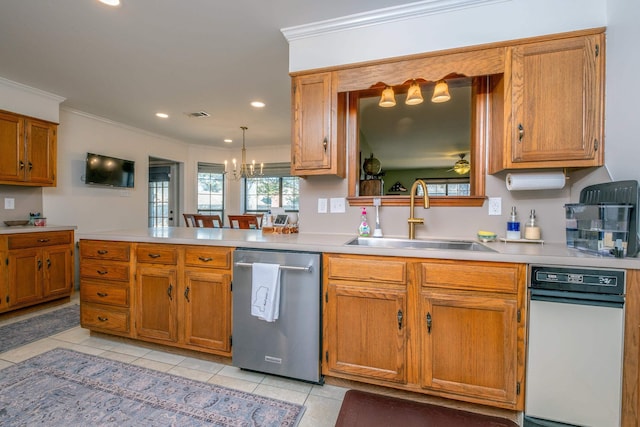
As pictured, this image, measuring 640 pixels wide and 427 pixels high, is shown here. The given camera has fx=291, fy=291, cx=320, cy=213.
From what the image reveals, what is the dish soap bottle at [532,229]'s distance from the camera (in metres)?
1.93

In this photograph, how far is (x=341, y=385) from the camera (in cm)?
184

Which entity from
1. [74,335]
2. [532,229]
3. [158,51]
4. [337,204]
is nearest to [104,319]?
[74,335]

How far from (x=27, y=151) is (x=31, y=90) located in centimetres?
73

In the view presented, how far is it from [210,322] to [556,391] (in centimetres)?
200

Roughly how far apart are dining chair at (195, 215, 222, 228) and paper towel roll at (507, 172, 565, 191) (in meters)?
3.79

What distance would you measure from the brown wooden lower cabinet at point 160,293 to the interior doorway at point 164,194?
398 centimetres

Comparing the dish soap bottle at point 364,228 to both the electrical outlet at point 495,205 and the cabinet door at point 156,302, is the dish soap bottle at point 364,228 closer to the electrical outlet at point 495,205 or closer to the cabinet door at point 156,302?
the electrical outlet at point 495,205

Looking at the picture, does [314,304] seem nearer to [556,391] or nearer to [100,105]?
[556,391]

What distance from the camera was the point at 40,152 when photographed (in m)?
3.43

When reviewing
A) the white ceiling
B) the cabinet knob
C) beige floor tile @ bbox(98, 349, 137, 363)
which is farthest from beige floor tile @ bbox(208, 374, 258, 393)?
the white ceiling

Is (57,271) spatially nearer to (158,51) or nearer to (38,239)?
(38,239)

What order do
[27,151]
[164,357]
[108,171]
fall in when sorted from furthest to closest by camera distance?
[108,171] → [27,151] → [164,357]

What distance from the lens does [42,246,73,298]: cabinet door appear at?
10.7 ft

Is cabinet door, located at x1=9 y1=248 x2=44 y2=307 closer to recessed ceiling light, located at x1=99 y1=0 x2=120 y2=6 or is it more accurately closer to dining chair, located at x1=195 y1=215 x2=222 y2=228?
dining chair, located at x1=195 y1=215 x2=222 y2=228
